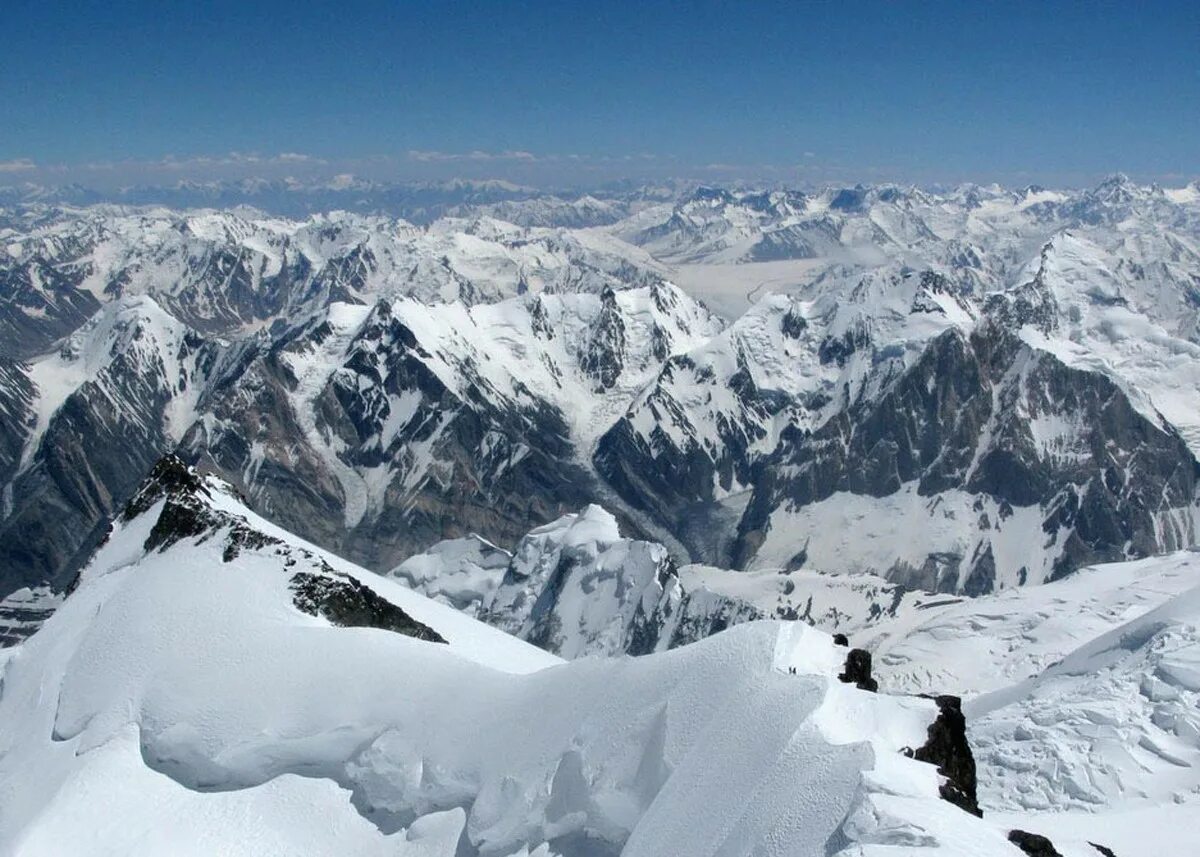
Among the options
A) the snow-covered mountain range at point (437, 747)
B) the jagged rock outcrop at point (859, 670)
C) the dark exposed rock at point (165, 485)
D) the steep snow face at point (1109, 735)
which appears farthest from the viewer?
the steep snow face at point (1109, 735)

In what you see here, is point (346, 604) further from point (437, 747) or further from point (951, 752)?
point (951, 752)

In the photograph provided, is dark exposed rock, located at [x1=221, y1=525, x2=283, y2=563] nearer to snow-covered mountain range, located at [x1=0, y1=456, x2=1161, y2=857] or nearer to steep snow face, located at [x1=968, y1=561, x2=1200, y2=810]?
snow-covered mountain range, located at [x1=0, y1=456, x2=1161, y2=857]

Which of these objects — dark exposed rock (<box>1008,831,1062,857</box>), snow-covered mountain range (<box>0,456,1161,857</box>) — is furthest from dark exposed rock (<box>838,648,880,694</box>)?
dark exposed rock (<box>1008,831,1062,857</box>)

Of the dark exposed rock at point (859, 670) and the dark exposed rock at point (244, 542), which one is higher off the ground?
the dark exposed rock at point (859, 670)

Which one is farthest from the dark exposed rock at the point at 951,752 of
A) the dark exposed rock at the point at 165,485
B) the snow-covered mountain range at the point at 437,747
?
the dark exposed rock at the point at 165,485

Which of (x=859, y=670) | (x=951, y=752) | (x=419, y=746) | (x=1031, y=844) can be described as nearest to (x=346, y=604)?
(x=419, y=746)

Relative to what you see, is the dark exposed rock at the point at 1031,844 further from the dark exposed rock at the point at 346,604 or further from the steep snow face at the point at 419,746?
the dark exposed rock at the point at 346,604

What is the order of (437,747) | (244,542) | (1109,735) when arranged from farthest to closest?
(1109,735), (244,542), (437,747)
